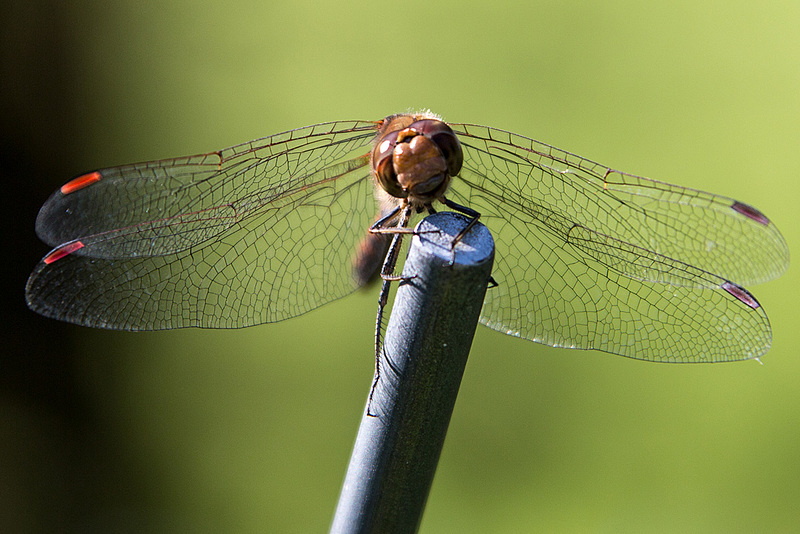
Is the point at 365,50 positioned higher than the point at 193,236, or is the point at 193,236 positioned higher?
the point at 365,50

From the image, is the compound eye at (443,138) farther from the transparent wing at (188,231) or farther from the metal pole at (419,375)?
the metal pole at (419,375)

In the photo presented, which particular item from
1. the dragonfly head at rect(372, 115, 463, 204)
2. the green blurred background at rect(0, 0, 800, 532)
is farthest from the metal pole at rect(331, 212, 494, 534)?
the green blurred background at rect(0, 0, 800, 532)

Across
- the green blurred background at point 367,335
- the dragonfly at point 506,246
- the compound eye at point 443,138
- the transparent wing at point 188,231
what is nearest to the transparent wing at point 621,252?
the dragonfly at point 506,246

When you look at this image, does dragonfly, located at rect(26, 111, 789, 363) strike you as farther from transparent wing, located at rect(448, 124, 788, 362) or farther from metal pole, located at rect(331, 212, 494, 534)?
metal pole, located at rect(331, 212, 494, 534)

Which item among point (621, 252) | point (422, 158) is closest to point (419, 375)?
point (422, 158)

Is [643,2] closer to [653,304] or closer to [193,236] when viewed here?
[653,304]

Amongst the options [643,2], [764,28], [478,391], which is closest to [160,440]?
[478,391]
